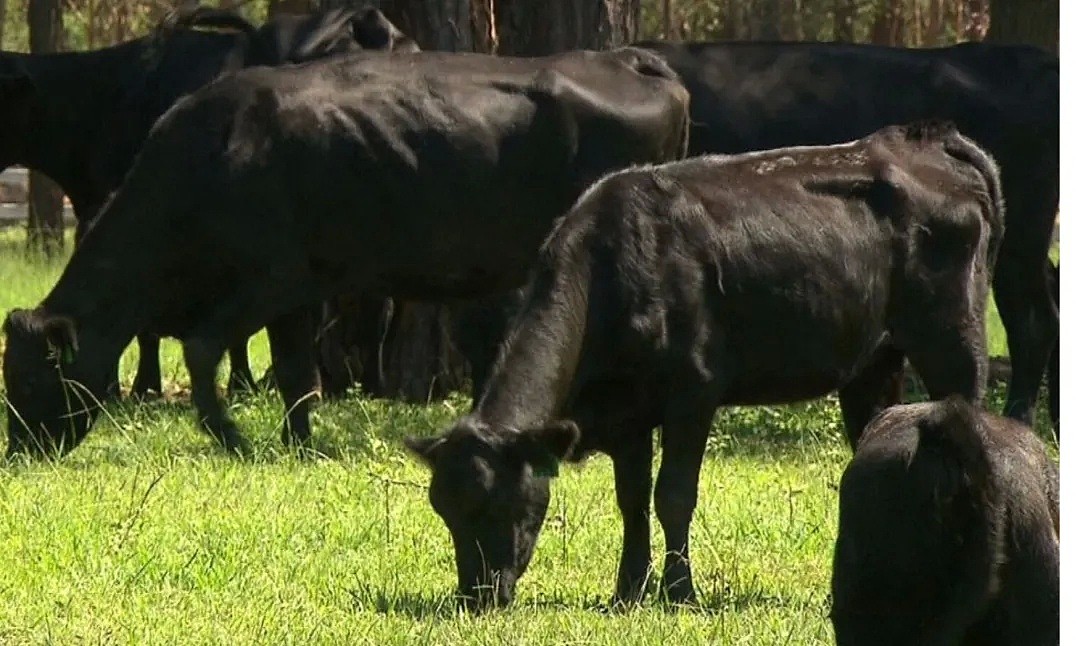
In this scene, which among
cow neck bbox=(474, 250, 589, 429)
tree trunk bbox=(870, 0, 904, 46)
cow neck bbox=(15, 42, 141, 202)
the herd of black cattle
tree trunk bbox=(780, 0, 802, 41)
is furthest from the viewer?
tree trunk bbox=(780, 0, 802, 41)

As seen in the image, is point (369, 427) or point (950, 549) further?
point (369, 427)

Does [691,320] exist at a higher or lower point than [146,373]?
higher

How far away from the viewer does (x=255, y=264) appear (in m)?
11.4

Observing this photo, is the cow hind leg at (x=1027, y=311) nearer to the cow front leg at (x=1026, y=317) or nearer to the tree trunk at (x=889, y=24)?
the cow front leg at (x=1026, y=317)

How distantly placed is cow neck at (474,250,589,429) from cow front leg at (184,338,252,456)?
3717mm

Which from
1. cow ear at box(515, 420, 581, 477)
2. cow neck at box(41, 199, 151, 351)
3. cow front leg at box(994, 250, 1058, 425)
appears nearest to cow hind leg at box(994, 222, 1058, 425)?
cow front leg at box(994, 250, 1058, 425)

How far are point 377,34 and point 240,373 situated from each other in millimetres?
2572

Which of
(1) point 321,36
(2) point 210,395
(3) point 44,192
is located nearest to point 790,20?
(3) point 44,192

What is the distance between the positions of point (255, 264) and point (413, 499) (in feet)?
7.83

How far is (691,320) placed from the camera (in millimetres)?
7715

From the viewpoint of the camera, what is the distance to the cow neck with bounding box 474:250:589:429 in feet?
24.1

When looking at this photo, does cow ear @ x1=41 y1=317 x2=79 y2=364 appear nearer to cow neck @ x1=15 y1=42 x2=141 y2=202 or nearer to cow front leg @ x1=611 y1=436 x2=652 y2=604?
cow neck @ x1=15 y1=42 x2=141 y2=202

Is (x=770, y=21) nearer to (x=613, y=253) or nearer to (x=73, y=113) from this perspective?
(x=73, y=113)

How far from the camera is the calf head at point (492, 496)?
7.08 meters
